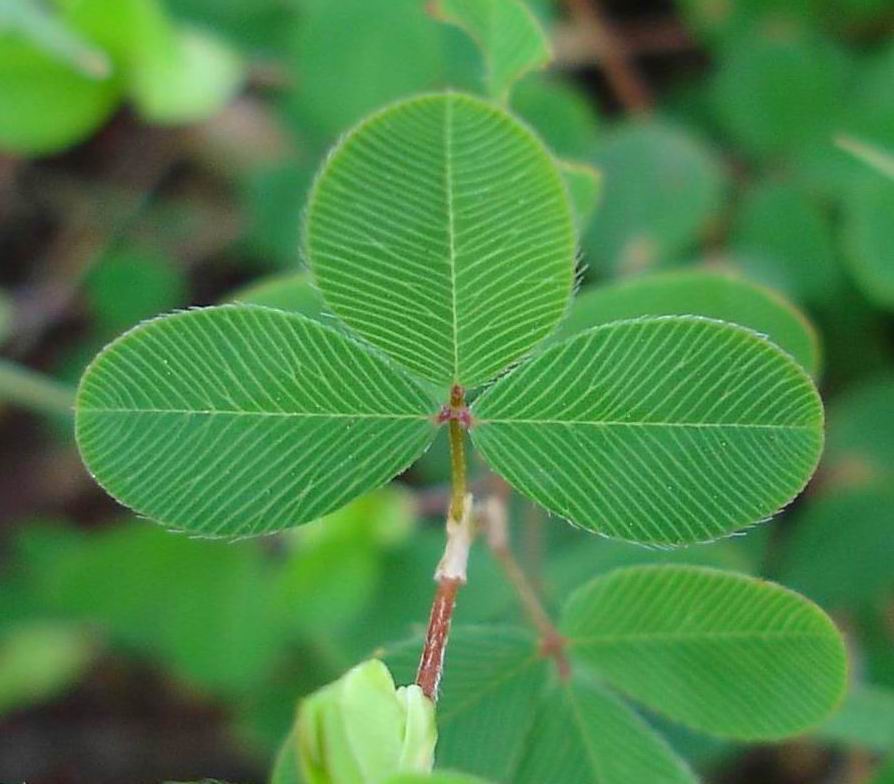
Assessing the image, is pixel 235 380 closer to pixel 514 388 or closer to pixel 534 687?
pixel 514 388

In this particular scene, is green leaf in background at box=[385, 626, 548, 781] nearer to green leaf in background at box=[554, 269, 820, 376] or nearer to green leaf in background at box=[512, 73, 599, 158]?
green leaf in background at box=[554, 269, 820, 376]

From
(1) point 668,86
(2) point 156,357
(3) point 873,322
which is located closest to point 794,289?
(3) point 873,322

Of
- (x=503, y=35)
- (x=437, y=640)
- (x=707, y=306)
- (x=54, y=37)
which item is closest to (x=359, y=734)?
(x=437, y=640)

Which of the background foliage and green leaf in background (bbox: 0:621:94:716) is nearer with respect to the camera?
the background foliage

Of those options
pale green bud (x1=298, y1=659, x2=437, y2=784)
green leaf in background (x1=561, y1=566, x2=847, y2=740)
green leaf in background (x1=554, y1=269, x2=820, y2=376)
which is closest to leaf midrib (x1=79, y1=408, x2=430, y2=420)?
pale green bud (x1=298, y1=659, x2=437, y2=784)

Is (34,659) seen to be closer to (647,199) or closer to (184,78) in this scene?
(184,78)

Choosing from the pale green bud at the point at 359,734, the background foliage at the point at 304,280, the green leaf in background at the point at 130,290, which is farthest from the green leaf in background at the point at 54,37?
the pale green bud at the point at 359,734
